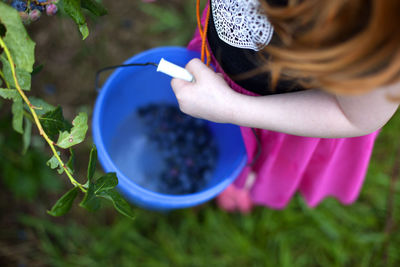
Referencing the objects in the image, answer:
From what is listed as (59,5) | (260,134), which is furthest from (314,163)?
(59,5)

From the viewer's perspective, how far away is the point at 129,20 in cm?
150

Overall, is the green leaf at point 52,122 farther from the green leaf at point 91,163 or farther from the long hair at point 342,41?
the long hair at point 342,41

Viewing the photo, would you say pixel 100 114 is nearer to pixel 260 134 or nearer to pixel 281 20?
pixel 260 134

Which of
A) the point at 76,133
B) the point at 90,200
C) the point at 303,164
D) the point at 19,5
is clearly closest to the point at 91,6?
the point at 19,5

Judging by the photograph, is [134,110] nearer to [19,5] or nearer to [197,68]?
[197,68]

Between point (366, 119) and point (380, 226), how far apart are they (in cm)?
92

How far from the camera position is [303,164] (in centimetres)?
95

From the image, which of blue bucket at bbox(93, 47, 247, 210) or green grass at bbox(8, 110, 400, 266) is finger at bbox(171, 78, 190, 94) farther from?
green grass at bbox(8, 110, 400, 266)

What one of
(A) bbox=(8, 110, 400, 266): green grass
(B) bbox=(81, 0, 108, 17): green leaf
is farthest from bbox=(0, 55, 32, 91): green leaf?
(A) bbox=(8, 110, 400, 266): green grass

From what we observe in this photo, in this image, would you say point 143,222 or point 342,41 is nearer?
point 342,41

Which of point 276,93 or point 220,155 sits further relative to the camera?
point 220,155

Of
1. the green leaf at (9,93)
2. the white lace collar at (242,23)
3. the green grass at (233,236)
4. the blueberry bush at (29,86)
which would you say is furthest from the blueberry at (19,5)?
the green grass at (233,236)

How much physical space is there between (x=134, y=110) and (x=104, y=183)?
0.73 meters

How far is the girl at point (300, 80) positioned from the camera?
1.69ft
